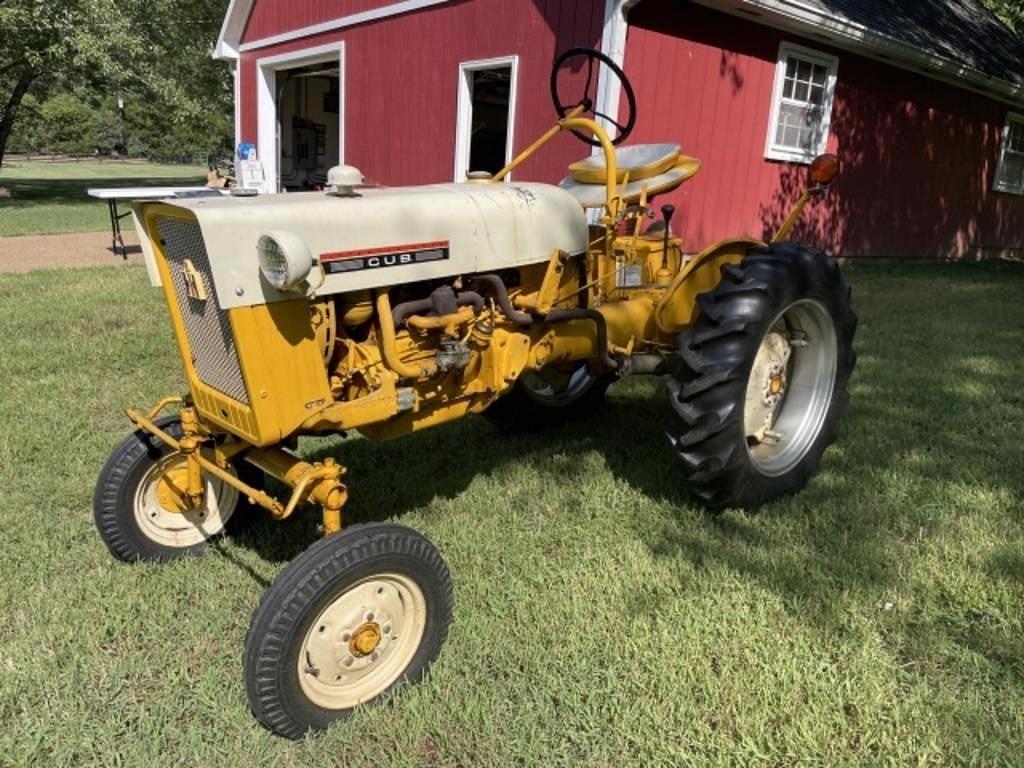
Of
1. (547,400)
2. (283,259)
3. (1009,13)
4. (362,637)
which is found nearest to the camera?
(283,259)

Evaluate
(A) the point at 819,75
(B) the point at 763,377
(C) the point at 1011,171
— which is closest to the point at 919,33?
(A) the point at 819,75

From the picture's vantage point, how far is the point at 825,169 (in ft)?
11.1

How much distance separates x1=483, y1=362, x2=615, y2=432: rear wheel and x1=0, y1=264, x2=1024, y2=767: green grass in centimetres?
10

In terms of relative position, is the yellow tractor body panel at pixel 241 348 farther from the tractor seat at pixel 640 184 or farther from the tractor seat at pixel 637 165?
the tractor seat at pixel 637 165

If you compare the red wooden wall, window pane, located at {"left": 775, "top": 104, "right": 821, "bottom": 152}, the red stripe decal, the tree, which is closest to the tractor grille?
the red stripe decal

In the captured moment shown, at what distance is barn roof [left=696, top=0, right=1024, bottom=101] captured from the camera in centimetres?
788

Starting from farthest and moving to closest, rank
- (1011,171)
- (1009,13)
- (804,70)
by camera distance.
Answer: (1009,13) < (1011,171) < (804,70)

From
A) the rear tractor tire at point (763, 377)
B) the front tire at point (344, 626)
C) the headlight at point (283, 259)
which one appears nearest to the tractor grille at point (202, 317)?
the headlight at point (283, 259)

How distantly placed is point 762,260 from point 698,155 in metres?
5.59

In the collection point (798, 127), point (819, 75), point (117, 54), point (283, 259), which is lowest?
point (283, 259)

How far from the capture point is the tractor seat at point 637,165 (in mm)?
3494

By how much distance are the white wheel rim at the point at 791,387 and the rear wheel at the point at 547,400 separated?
0.80 m

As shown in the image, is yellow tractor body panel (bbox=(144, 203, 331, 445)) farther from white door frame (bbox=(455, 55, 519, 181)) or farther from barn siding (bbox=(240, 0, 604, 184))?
white door frame (bbox=(455, 55, 519, 181))

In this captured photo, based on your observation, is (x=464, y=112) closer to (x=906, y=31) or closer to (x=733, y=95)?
(x=733, y=95)
